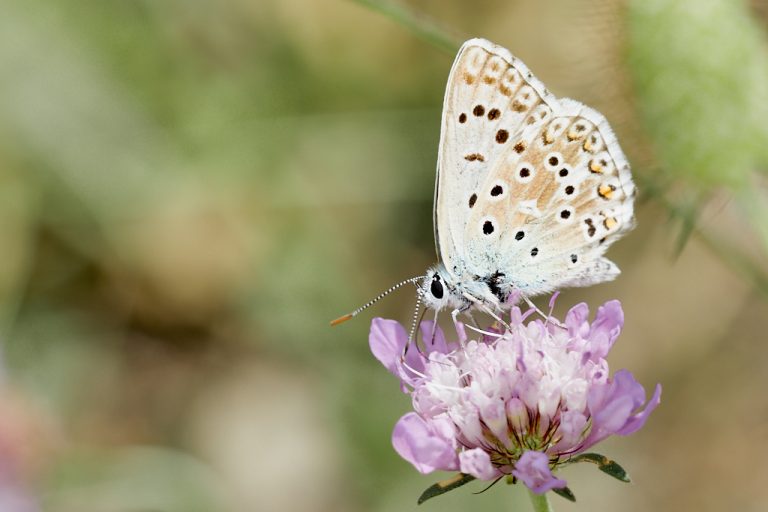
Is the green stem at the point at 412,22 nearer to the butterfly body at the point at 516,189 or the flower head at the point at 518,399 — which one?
the butterfly body at the point at 516,189

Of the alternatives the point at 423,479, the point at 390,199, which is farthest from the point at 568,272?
the point at 390,199

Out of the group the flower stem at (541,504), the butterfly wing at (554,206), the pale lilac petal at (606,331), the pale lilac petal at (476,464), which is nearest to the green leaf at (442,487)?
the pale lilac petal at (476,464)

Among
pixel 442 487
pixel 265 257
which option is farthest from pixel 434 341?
pixel 265 257

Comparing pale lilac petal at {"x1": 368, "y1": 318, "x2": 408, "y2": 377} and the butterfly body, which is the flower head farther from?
the butterfly body

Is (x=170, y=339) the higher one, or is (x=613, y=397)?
(x=170, y=339)

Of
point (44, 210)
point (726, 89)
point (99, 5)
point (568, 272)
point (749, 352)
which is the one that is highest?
point (99, 5)

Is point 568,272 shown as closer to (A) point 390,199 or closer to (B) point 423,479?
(B) point 423,479

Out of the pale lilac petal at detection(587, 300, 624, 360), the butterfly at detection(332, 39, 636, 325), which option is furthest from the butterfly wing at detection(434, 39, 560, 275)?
the pale lilac petal at detection(587, 300, 624, 360)
